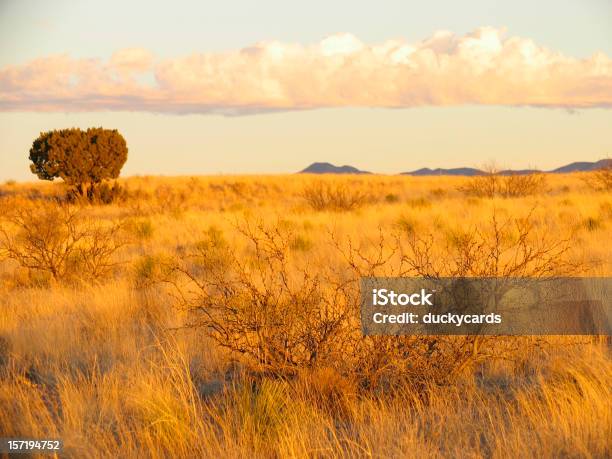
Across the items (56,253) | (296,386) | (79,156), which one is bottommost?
(296,386)

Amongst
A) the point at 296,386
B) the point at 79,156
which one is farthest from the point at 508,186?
the point at 296,386

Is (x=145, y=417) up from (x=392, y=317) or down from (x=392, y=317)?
down

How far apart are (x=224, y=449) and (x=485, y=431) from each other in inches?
62.4

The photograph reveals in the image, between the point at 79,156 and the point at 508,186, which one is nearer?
the point at 508,186

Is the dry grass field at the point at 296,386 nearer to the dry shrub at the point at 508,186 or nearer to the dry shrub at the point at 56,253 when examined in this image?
the dry shrub at the point at 56,253

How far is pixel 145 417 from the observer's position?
449 centimetres

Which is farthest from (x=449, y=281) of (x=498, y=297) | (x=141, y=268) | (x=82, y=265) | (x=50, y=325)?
(x=82, y=265)

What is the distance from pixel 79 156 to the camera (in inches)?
1287

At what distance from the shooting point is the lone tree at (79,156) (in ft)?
107

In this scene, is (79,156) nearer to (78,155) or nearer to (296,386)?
(78,155)

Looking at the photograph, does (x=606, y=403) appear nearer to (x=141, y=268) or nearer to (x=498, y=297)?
(x=498, y=297)

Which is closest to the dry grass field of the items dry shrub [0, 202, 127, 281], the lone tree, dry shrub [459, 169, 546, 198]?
dry shrub [0, 202, 127, 281]

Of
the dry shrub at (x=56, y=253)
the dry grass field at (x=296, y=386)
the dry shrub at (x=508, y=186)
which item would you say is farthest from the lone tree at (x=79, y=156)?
the dry grass field at (x=296, y=386)

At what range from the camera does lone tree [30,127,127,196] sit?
3262 centimetres
